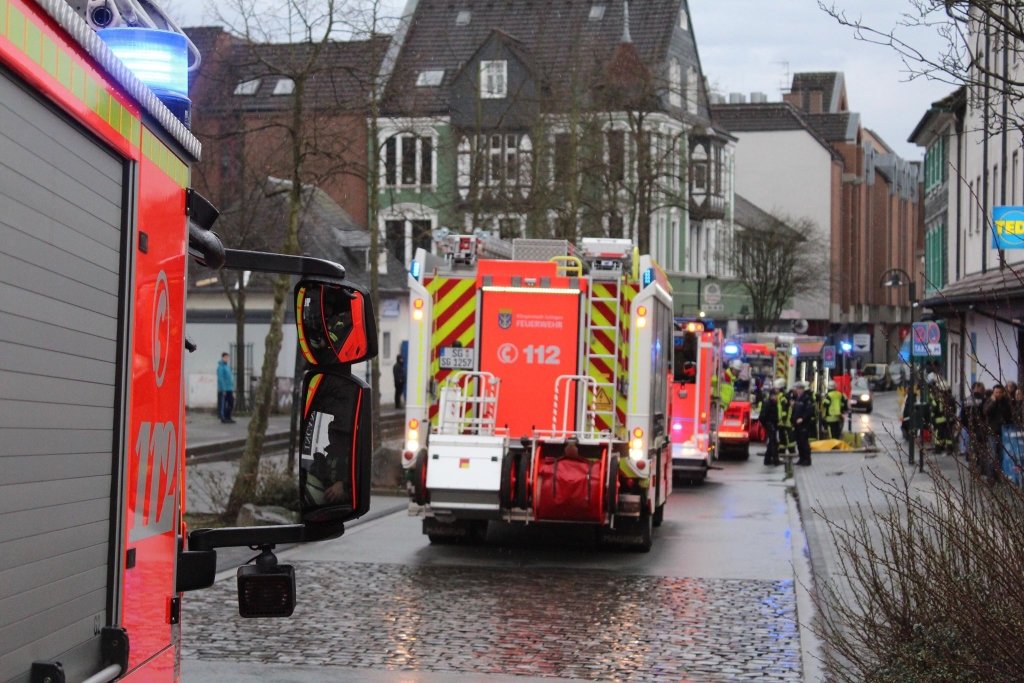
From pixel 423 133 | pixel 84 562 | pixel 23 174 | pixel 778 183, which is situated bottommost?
pixel 84 562

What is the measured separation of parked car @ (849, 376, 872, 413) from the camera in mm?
59531

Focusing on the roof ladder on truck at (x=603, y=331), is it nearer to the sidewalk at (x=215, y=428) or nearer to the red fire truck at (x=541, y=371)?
the red fire truck at (x=541, y=371)

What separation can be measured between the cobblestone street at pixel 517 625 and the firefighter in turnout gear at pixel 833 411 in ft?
79.3

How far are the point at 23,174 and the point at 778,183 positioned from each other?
88338mm

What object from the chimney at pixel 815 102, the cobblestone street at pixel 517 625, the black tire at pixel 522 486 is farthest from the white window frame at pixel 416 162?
the chimney at pixel 815 102

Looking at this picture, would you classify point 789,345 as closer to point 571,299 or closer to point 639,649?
point 571,299

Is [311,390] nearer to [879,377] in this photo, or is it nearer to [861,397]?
[861,397]

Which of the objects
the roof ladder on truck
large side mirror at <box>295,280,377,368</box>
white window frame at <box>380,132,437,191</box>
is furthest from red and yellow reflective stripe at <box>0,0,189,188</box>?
white window frame at <box>380,132,437,191</box>

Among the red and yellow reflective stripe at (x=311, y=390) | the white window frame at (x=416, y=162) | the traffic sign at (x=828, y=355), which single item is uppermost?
the white window frame at (x=416, y=162)

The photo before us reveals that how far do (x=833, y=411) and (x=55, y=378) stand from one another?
3589cm

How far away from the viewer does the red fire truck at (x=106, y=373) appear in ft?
9.19

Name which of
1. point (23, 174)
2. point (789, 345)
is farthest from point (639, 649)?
point (789, 345)

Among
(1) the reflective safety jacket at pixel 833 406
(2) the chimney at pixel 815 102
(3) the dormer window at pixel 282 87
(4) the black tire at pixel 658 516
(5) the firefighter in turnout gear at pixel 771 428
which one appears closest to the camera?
(4) the black tire at pixel 658 516

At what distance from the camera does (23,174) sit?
281 cm
